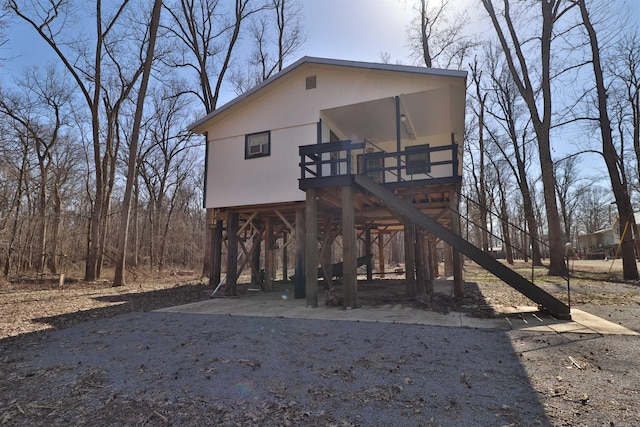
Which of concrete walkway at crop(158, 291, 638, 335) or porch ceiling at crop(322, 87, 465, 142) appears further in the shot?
porch ceiling at crop(322, 87, 465, 142)

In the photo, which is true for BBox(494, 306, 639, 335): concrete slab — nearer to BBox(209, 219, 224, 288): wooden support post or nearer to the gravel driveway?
the gravel driveway

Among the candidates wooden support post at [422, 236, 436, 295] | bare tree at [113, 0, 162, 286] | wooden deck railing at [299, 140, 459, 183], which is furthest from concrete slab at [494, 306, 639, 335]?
bare tree at [113, 0, 162, 286]

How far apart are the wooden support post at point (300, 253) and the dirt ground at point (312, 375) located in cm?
371

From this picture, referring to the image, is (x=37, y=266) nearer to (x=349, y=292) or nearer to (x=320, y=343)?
(x=349, y=292)

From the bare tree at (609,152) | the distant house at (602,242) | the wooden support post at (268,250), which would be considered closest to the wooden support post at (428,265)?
the wooden support post at (268,250)

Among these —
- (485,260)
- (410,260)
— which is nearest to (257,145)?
(410,260)

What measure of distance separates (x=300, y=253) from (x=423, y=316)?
4.24 m

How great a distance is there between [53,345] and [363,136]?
981 centimetres

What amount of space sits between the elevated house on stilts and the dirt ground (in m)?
3.02

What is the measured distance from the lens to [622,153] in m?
24.5

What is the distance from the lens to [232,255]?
1077cm

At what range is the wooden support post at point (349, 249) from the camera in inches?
293

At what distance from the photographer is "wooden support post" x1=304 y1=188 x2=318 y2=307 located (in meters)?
7.62

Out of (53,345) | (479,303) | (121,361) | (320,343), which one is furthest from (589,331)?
(53,345)
